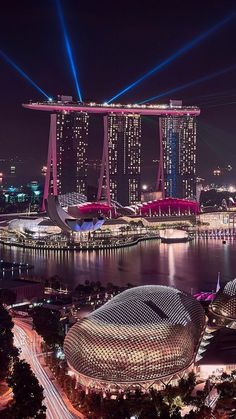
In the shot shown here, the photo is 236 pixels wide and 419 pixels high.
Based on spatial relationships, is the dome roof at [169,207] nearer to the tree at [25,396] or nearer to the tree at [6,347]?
the tree at [6,347]

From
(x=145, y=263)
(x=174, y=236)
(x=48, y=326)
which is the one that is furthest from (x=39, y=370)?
(x=174, y=236)

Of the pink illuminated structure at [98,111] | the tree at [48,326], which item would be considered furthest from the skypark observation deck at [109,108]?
the tree at [48,326]

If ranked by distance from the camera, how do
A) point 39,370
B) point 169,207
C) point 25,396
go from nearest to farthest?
point 25,396 < point 39,370 < point 169,207

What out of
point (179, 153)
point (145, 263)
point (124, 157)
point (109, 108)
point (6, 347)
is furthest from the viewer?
point (179, 153)

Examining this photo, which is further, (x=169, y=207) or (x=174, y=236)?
(x=169, y=207)

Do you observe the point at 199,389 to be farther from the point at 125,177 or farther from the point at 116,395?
the point at 125,177

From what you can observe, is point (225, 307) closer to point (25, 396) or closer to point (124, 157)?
point (25, 396)

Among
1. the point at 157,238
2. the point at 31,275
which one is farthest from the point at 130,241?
the point at 31,275
